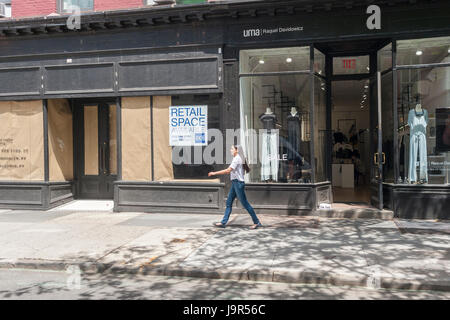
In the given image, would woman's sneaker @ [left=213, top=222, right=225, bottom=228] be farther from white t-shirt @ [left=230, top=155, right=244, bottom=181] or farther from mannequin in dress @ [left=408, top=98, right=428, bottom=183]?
mannequin in dress @ [left=408, top=98, right=428, bottom=183]

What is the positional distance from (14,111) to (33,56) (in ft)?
5.74

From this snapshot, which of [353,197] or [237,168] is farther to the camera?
[353,197]

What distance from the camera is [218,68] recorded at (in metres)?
10.4

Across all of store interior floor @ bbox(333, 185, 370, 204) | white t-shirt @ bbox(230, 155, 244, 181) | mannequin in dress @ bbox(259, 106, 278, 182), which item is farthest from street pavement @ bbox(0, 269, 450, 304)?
store interior floor @ bbox(333, 185, 370, 204)

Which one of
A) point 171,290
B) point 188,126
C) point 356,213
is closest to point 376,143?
point 356,213

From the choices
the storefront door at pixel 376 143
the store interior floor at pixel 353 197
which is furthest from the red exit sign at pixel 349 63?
the store interior floor at pixel 353 197

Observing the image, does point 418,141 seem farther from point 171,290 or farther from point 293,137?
Result: point 171,290

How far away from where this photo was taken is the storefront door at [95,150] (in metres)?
12.5

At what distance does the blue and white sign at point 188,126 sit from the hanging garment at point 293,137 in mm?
2228

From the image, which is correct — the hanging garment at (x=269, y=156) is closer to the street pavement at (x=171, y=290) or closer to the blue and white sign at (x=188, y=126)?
the blue and white sign at (x=188, y=126)

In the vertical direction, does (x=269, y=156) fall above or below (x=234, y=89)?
below

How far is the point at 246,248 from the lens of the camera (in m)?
7.06

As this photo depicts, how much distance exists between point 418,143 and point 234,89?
4.81 metres
